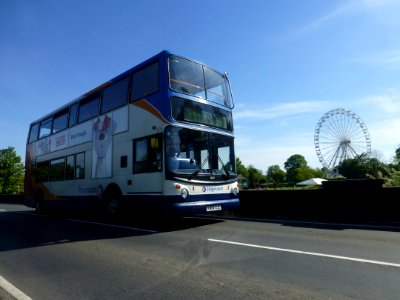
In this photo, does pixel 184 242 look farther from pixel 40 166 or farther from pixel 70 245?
pixel 40 166

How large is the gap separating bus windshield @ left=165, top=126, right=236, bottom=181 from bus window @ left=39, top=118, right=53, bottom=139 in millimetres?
9214

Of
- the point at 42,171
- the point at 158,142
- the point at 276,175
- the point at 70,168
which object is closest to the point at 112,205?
the point at 158,142

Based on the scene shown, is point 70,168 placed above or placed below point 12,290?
above

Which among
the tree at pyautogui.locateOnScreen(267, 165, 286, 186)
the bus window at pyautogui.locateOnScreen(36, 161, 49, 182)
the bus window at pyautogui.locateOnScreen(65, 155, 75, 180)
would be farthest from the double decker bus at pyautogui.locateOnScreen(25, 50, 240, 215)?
the tree at pyautogui.locateOnScreen(267, 165, 286, 186)

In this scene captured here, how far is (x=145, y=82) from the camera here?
9500 millimetres

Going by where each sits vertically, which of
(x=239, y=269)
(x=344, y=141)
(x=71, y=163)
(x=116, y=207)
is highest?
(x=344, y=141)

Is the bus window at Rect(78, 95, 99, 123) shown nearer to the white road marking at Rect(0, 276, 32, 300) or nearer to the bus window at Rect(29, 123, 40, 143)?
the bus window at Rect(29, 123, 40, 143)

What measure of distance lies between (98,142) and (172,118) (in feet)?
13.7

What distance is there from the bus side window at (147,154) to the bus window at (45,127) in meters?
7.65

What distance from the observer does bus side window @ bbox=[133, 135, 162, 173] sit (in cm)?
846

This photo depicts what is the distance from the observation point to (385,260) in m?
4.82

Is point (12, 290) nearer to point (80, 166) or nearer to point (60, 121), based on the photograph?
point (80, 166)

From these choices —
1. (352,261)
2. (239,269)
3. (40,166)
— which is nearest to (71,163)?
(40,166)

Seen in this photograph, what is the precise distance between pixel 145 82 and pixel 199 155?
2851 millimetres
